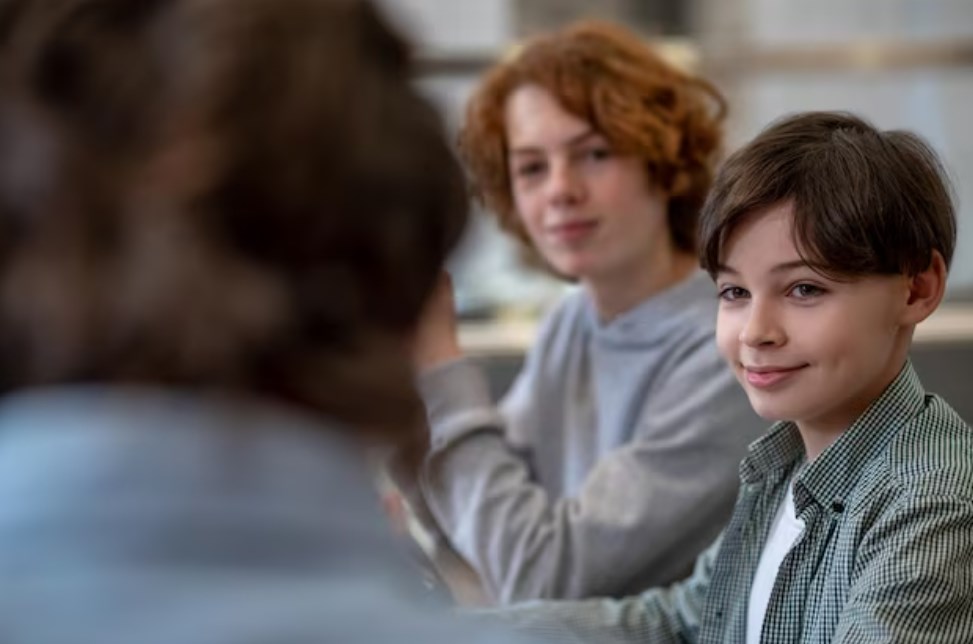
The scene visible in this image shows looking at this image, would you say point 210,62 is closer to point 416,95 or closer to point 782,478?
point 416,95

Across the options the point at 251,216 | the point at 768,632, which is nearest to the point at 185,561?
the point at 251,216

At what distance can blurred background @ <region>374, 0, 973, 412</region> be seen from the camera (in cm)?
334

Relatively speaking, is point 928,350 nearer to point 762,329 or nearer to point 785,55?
point 785,55

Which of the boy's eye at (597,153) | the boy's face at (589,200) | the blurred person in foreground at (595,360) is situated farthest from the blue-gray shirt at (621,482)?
the boy's eye at (597,153)

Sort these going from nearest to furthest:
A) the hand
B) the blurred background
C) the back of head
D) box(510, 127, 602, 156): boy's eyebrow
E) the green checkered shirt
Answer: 1. the green checkered shirt
2. the back of head
3. the hand
4. box(510, 127, 602, 156): boy's eyebrow
5. the blurred background

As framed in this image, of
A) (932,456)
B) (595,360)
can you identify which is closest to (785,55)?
(595,360)

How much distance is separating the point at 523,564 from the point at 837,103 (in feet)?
7.66

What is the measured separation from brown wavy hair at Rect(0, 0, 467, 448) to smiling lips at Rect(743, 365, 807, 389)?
617 mm

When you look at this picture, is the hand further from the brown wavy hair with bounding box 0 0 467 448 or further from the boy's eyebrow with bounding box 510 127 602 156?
the brown wavy hair with bounding box 0 0 467 448

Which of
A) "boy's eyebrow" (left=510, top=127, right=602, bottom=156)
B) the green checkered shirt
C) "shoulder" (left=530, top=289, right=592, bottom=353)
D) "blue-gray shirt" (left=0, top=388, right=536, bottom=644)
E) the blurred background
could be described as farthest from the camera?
the blurred background

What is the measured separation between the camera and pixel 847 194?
3.62 ft

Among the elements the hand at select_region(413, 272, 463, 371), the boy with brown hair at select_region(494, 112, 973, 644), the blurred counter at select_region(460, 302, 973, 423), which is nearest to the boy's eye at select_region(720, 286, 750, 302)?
the boy with brown hair at select_region(494, 112, 973, 644)

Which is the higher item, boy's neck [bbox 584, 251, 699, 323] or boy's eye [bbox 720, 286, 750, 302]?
boy's neck [bbox 584, 251, 699, 323]

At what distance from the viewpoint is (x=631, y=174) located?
169 centimetres
